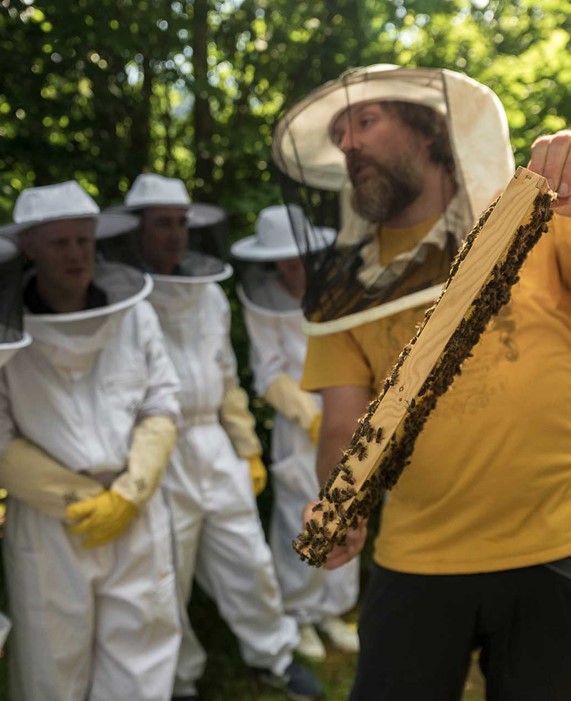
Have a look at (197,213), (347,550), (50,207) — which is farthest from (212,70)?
(347,550)

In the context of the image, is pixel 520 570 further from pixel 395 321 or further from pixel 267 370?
pixel 267 370

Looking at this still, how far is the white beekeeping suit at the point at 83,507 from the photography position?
9.15ft

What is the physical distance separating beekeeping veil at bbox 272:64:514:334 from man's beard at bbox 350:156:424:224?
0.08 meters

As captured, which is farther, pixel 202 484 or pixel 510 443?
pixel 202 484

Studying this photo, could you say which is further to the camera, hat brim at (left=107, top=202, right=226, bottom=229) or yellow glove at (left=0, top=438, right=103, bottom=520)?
hat brim at (left=107, top=202, right=226, bottom=229)

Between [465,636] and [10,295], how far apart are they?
1.75 m

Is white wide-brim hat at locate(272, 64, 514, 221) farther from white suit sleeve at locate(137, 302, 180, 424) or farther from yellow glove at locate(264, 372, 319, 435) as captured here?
yellow glove at locate(264, 372, 319, 435)

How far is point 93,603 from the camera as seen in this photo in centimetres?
291

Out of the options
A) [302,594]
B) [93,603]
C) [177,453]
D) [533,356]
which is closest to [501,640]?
[533,356]

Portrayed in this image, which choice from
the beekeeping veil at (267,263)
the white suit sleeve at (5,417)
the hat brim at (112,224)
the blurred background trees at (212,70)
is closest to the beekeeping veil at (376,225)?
the hat brim at (112,224)

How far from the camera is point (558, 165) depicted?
1506 millimetres

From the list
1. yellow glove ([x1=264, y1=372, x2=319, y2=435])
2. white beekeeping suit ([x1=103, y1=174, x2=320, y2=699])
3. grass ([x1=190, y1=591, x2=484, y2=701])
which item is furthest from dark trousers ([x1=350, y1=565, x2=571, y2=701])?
yellow glove ([x1=264, y1=372, x2=319, y2=435])

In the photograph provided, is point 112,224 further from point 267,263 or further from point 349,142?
point 349,142

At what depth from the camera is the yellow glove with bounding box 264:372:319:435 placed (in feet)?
12.9
